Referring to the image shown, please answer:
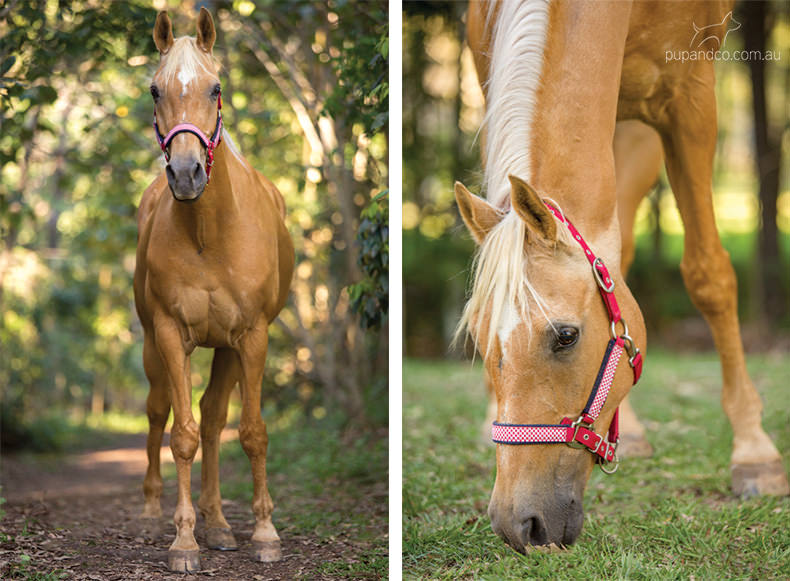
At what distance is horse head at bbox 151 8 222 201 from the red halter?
118cm

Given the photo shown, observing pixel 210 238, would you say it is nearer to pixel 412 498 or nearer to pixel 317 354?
pixel 412 498

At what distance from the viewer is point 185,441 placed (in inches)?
118

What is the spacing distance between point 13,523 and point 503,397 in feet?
7.73

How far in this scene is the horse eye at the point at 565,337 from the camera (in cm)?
245

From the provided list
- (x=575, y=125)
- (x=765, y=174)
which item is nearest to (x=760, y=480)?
(x=575, y=125)

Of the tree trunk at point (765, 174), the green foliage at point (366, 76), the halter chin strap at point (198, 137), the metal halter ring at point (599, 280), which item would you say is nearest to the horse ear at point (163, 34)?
the halter chin strap at point (198, 137)

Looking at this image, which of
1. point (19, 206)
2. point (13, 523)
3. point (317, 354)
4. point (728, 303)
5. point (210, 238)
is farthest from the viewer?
point (317, 354)

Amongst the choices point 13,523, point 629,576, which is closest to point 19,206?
point 13,523

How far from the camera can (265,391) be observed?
6.26m

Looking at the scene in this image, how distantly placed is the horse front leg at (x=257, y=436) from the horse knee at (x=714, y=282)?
6.66 ft

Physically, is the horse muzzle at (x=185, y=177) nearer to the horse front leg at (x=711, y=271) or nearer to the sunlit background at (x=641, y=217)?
the horse front leg at (x=711, y=271)

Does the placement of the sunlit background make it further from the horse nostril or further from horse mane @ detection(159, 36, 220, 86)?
the horse nostril

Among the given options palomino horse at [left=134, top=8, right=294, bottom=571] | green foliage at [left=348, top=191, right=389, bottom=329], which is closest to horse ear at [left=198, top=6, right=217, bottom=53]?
palomino horse at [left=134, top=8, right=294, bottom=571]

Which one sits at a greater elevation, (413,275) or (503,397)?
(413,275)
